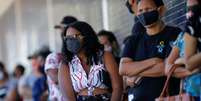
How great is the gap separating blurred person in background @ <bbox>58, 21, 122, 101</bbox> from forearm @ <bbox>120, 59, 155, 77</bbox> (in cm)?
50

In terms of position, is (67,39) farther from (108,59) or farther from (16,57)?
(16,57)

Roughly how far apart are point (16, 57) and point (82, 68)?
12.6 m

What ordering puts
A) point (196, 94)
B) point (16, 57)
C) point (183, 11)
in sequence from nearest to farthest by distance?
point (196, 94) → point (183, 11) → point (16, 57)

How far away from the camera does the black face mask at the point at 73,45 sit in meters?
6.32

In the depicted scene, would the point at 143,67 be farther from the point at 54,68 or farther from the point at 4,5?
the point at 4,5

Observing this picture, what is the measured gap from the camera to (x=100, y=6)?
1023 centimetres

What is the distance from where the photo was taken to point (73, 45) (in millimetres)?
6324

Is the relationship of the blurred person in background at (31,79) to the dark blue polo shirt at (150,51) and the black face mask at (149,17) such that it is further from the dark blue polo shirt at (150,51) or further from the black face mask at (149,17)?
the black face mask at (149,17)

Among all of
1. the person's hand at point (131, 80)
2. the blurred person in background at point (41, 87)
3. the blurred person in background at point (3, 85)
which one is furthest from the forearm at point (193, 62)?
the blurred person in background at point (3, 85)

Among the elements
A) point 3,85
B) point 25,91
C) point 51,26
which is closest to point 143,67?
point 25,91

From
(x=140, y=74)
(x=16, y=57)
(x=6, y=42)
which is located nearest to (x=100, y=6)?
(x=140, y=74)

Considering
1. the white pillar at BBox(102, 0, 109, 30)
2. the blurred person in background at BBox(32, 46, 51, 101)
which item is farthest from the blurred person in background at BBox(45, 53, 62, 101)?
the white pillar at BBox(102, 0, 109, 30)

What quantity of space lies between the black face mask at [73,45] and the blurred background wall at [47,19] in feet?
3.79

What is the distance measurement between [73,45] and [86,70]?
0.26 metres
